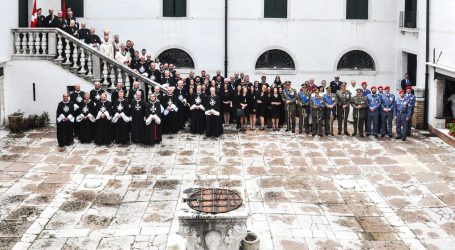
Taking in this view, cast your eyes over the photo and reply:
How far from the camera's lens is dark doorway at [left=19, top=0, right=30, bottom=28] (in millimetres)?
19859

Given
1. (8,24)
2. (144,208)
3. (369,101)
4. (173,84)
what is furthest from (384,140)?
(8,24)

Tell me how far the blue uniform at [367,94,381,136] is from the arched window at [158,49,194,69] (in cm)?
748

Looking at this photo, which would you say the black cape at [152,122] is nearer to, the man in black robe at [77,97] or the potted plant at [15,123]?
the man in black robe at [77,97]

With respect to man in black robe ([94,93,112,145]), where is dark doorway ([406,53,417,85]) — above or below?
above

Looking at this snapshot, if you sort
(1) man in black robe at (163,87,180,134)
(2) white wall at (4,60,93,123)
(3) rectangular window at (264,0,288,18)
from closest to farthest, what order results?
(1) man in black robe at (163,87,180,134) < (2) white wall at (4,60,93,123) < (3) rectangular window at (264,0,288,18)

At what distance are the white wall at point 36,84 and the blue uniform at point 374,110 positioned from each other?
28.6ft

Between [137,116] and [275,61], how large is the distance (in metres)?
7.72

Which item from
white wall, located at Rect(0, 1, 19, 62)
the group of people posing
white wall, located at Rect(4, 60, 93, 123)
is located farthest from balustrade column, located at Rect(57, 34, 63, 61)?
the group of people posing

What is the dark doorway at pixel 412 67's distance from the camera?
22.2 m

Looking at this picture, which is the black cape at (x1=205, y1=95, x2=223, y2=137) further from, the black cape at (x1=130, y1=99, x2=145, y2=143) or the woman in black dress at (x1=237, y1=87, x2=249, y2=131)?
the black cape at (x1=130, y1=99, x2=145, y2=143)

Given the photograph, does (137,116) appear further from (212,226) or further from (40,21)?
Result: (212,226)

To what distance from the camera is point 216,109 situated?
18.4 meters

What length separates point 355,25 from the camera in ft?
75.5

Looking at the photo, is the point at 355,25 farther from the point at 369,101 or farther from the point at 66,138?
the point at 66,138
